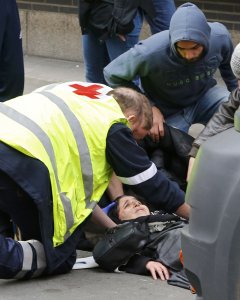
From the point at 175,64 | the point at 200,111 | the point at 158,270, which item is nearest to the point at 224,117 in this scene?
the point at 175,64

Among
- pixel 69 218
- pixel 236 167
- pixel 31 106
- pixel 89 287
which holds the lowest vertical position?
pixel 89 287

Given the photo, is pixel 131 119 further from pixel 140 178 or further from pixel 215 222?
pixel 215 222

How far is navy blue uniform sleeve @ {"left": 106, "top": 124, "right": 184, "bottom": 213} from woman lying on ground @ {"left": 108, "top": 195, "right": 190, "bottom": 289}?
155mm

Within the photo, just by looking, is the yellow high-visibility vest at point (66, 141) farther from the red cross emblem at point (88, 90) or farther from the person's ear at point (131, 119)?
the person's ear at point (131, 119)

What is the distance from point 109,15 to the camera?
6945mm

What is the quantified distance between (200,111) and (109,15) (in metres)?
0.96

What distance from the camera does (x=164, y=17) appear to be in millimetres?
7383

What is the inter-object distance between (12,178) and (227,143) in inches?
54.7

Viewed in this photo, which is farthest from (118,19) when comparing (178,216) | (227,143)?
(227,143)

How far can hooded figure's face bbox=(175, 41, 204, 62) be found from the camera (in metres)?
6.17

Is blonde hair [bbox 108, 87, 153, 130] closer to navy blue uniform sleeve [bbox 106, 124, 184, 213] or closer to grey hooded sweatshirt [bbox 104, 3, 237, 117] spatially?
navy blue uniform sleeve [bbox 106, 124, 184, 213]

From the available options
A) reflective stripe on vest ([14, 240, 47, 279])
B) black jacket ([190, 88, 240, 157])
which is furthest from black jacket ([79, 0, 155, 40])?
reflective stripe on vest ([14, 240, 47, 279])

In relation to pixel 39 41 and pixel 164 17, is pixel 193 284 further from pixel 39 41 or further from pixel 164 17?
pixel 39 41

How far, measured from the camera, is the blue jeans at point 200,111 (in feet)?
21.7
